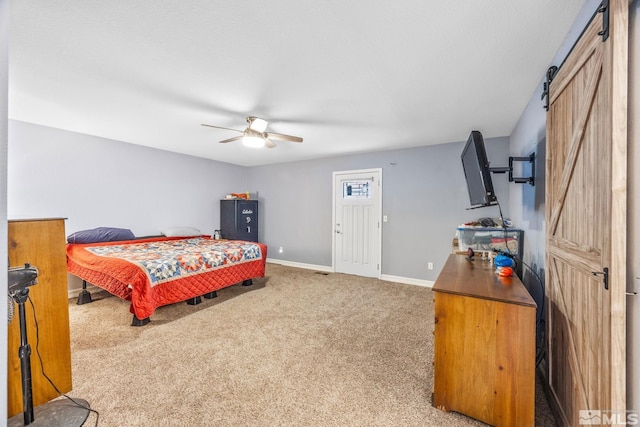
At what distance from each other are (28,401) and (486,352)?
2486 millimetres

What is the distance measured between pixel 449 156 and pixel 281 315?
3.43 m

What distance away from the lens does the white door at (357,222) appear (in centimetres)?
482

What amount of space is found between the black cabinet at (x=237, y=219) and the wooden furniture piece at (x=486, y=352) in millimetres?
4787

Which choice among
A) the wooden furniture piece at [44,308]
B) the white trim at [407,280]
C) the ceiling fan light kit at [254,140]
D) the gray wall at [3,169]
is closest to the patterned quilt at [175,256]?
the wooden furniture piece at [44,308]

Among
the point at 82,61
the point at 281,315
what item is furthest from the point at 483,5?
the point at 281,315

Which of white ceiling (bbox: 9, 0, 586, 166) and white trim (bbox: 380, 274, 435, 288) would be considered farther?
white trim (bbox: 380, 274, 435, 288)

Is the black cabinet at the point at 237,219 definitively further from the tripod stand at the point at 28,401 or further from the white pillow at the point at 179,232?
the tripod stand at the point at 28,401

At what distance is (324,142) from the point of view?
13.6ft

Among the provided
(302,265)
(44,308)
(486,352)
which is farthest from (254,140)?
(302,265)

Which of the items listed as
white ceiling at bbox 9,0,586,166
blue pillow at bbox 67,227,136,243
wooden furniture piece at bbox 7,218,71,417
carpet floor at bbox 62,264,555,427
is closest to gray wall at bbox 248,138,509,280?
white ceiling at bbox 9,0,586,166

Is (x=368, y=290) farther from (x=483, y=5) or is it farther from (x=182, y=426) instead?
(x=483, y=5)

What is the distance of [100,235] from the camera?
383 centimetres

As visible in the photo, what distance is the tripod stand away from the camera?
1.19 metres
